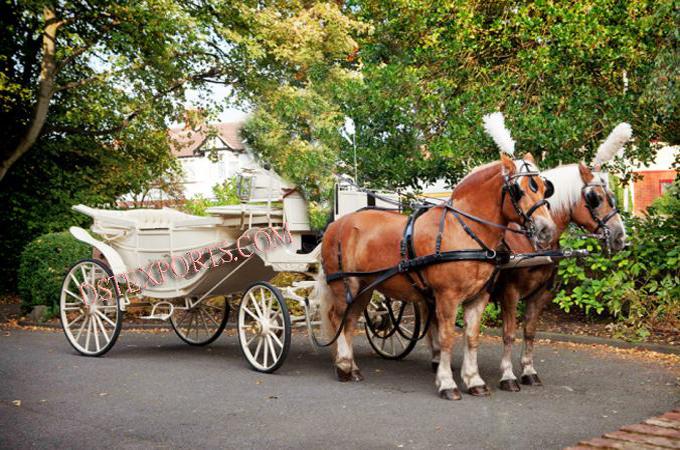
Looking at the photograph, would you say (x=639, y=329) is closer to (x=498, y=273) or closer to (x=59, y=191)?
(x=498, y=273)

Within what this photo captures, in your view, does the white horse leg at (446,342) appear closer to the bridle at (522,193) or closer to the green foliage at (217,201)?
the bridle at (522,193)

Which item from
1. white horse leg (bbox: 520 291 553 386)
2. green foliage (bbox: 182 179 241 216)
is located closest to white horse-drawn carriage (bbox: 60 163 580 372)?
white horse leg (bbox: 520 291 553 386)

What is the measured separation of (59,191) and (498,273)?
12707 millimetres

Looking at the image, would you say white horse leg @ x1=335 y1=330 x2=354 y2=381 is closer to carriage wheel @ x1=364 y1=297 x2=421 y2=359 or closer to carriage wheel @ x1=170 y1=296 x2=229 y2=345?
carriage wheel @ x1=364 y1=297 x2=421 y2=359

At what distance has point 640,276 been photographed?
1027 cm

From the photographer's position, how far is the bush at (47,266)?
1353 centimetres

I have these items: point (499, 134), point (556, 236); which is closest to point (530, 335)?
point (556, 236)

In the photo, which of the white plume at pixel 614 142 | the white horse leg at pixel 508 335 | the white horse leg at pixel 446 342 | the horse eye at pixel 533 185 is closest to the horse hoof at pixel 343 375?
the white horse leg at pixel 446 342

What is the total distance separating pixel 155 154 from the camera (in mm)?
18219

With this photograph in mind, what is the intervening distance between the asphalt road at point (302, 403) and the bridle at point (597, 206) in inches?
57.7

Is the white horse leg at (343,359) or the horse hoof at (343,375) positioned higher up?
the white horse leg at (343,359)

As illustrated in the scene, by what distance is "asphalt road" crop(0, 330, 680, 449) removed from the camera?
17.8 ft

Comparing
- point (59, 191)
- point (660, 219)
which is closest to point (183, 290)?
point (660, 219)

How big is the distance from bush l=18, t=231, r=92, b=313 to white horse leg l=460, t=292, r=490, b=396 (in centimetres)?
907
